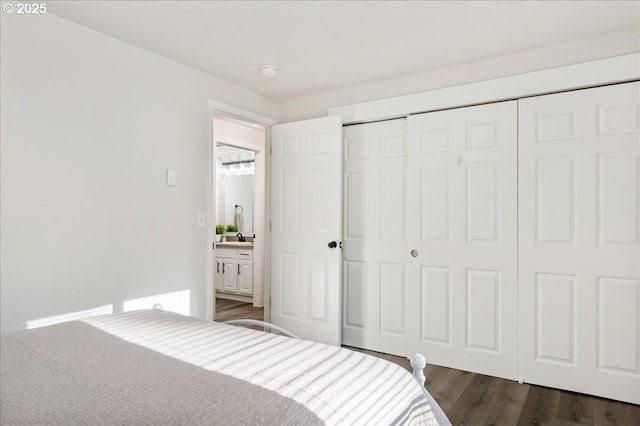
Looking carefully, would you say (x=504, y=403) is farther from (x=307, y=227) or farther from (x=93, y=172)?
(x=93, y=172)

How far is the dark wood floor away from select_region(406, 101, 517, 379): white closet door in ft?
0.70

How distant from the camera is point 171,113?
10.0 ft

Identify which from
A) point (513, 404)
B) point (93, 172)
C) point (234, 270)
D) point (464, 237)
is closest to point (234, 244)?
point (234, 270)

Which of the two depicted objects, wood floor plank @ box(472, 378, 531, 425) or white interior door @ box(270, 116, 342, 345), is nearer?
wood floor plank @ box(472, 378, 531, 425)

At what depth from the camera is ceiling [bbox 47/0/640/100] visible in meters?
2.31

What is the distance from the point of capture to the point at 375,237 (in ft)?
11.9

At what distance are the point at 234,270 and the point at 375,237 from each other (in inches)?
113

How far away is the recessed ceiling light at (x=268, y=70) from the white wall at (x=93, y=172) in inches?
19.9

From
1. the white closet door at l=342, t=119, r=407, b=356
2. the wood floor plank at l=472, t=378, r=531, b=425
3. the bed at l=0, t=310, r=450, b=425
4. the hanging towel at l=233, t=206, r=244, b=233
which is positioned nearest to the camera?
the bed at l=0, t=310, r=450, b=425

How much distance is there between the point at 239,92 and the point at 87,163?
5.19 feet

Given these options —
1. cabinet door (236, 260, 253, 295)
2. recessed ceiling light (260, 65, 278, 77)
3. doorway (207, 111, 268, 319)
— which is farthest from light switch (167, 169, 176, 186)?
cabinet door (236, 260, 253, 295)

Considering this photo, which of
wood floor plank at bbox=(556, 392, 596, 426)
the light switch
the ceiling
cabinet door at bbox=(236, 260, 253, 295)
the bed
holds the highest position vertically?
the ceiling

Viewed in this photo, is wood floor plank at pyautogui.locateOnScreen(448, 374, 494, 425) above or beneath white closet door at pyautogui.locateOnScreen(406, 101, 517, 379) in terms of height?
beneath

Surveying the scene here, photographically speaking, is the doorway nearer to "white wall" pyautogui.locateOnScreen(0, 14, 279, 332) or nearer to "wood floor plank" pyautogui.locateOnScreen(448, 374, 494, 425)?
"white wall" pyautogui.locateOnScreen(0, 14, 279, 332)
